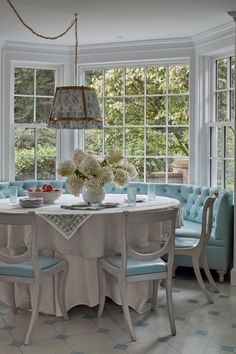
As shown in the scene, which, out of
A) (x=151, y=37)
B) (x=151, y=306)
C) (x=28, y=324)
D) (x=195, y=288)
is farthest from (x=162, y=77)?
(x=28, y=324)

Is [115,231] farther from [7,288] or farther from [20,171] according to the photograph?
[20,171]

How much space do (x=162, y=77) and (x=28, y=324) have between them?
3629 mm

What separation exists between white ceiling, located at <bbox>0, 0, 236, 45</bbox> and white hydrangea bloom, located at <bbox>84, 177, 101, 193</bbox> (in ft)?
5.06

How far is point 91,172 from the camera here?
436cm

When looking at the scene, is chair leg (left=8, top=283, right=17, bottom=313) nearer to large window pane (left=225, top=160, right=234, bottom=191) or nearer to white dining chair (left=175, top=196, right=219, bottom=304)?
white dining chair (left=175, top=196, right=219, bottom=304)

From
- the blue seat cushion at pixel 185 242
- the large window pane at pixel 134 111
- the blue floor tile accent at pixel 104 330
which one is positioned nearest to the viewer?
the blue floor tile accent at pixel 104 330

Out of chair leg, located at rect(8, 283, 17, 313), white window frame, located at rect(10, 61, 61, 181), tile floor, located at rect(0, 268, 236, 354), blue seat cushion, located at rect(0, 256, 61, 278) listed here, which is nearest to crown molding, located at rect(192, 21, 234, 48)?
white window frame, located at rect(10, 61, 61, 181)

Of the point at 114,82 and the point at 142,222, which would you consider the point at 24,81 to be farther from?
the point at 142,222

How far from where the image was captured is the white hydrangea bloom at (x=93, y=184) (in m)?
4.32

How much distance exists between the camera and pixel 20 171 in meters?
6.67

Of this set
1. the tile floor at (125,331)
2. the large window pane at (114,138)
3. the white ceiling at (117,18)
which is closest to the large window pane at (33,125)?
the white ceiling at (117,18)

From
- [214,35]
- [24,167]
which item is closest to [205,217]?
[214,35]

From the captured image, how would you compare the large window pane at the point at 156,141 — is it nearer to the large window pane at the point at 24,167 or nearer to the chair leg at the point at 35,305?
the large window pane at the point at 24,167

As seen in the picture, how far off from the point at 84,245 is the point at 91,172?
0.70 meters
